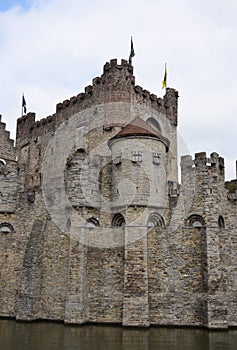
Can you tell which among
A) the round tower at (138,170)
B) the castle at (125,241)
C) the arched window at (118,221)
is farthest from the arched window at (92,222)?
the round tower at (138,170)

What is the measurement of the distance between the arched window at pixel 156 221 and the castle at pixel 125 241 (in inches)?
2.1

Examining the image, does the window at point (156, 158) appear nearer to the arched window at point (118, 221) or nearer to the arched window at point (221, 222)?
the arched window at point (118, 221)

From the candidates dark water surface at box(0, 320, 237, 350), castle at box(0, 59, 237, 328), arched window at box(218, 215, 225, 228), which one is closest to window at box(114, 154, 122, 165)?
castle at box(0, 59, 237, 328)

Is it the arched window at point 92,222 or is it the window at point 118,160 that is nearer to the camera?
the arched window at point 92,222

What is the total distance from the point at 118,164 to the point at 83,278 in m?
6.00

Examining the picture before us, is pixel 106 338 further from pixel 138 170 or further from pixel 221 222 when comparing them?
pixel 221 222

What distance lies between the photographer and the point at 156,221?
71.6 feet

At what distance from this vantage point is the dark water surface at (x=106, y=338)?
46.6 ft

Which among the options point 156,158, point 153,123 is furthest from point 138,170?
point 153,123

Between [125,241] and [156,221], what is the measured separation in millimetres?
2270

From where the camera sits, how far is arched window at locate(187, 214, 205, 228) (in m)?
21.3

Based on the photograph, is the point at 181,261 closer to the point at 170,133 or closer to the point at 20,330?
the point at 20,330

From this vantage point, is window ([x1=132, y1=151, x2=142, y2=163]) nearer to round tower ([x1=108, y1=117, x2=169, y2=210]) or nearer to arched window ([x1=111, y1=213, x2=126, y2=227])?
round tower ([x1=108, y1=117, x2=169, y2=210])

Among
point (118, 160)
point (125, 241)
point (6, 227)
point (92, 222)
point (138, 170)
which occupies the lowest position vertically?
point (125, 241)
